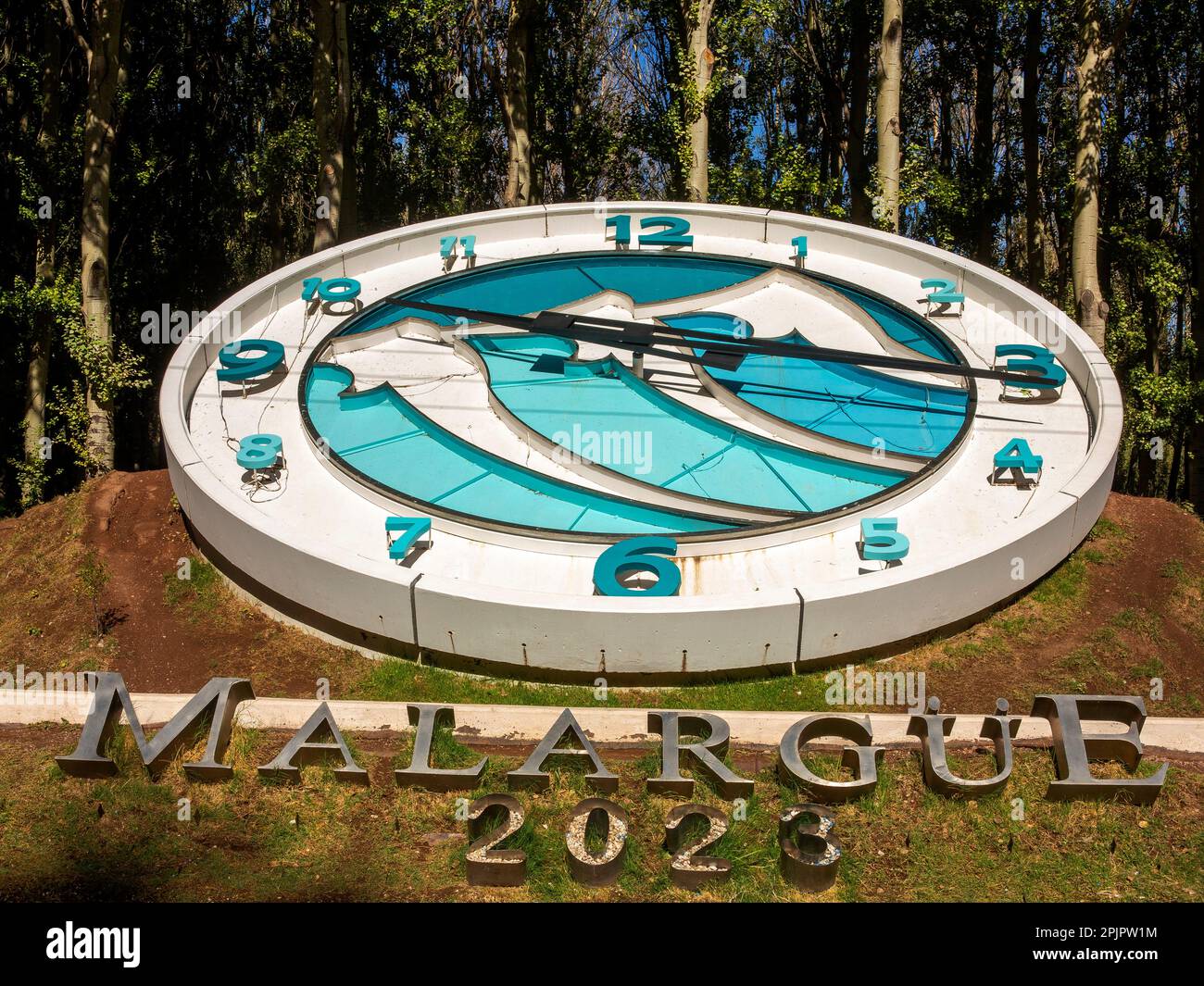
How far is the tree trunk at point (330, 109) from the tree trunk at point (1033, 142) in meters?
15.9

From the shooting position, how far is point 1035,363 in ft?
54.3

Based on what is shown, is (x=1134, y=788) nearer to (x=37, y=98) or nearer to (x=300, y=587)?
(x=300, y=587)

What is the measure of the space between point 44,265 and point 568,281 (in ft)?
44.8

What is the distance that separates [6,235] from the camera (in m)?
29.1

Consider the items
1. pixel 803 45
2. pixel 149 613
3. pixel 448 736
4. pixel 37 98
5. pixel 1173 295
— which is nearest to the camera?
pixel 448 736

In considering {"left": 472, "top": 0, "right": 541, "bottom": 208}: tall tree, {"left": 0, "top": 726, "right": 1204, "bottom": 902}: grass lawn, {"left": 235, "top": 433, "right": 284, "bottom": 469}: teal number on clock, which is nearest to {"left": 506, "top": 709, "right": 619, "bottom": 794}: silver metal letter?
{"left": 0, "top": 726, "right": 1204, "bottom": 902}: grass lawn

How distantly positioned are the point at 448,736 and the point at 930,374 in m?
9.02

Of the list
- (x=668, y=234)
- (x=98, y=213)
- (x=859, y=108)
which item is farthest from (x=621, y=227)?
(x=859, y=108)

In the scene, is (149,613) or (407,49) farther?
(407,49)

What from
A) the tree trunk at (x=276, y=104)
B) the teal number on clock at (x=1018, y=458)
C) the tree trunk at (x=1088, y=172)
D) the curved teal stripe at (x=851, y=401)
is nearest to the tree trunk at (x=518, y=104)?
the tree trunk at (x=276, y=104)

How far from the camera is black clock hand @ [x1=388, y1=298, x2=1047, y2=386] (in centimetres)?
1568

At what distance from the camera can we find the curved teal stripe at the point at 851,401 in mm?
15266
